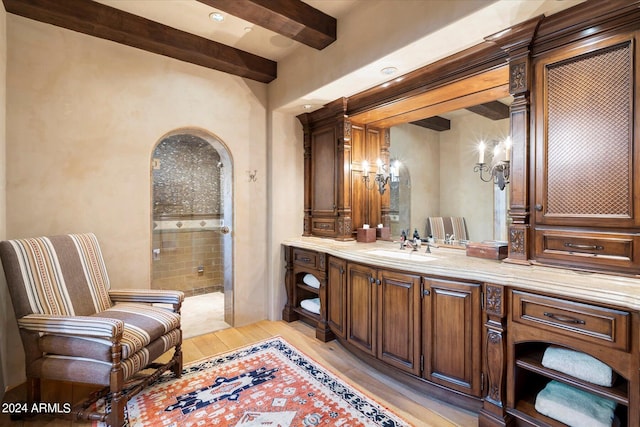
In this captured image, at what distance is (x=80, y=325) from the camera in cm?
178

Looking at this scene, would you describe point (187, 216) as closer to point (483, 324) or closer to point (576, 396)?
point (483, 324)

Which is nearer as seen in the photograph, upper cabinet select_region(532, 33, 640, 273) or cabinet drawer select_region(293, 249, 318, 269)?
upper cabinet select_region(532, 33, 640, 273)

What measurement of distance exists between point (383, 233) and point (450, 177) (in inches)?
35.0

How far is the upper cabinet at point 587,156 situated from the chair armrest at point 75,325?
2520 mm

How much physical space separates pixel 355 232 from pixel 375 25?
192 centimetres

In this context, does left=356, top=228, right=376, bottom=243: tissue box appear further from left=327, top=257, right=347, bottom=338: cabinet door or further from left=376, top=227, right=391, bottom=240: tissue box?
left=327, top=257, right=347, bottom=338: cabinet door

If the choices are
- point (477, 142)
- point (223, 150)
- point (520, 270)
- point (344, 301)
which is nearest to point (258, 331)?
point (344, 301)

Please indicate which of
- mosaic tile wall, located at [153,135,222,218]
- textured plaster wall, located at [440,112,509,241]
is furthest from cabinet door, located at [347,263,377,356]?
mosaic tile wall, located at [153,135,222,218]

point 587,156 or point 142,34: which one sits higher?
point 142,34

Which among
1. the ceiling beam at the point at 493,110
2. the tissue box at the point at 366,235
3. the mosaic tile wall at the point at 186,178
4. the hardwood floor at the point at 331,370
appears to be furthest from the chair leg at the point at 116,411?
the ceiling beam at the point at 493,110

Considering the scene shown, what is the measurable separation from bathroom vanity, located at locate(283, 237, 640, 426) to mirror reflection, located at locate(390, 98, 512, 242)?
356 mm

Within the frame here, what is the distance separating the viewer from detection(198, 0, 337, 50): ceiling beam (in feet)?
7.21

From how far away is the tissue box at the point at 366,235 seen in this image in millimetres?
3275

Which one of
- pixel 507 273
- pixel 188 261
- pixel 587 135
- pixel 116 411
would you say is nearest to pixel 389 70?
pixel 587 135
